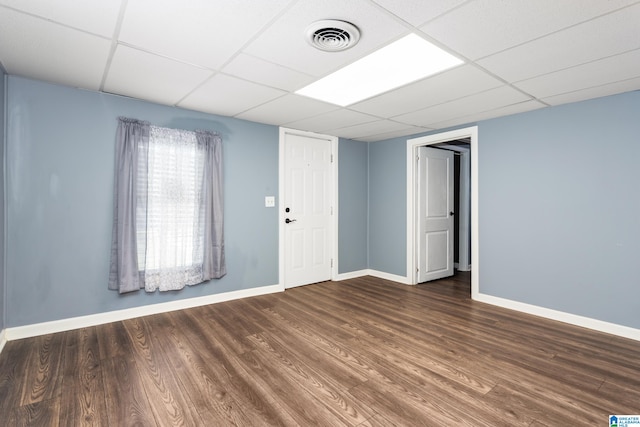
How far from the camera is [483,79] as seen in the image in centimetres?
263

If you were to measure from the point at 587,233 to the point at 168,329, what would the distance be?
431 centimetres

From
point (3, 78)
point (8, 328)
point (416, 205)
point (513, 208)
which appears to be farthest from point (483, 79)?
point (8, 328)

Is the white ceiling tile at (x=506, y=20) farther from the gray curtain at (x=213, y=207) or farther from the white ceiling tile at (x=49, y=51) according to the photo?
the gray curtain at (x=213, y=207)

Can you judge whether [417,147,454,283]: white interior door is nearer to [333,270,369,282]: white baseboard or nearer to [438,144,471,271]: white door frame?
[438,144,471,271]: white door frame

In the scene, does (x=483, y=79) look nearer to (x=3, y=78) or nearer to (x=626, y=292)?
(x=626, y=292)

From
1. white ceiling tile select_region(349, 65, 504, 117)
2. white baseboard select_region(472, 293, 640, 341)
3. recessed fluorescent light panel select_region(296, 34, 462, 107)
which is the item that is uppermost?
recessed fluorescent light panel select_region(296, 34, 462, 107)

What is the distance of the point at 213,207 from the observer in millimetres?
3729

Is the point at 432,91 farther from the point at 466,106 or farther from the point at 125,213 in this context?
the point at 125,213

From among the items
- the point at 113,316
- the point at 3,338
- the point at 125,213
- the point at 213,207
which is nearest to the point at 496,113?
the point at 213,207

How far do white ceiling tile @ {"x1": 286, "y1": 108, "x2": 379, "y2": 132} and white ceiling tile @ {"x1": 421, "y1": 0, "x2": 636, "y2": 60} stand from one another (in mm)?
1674

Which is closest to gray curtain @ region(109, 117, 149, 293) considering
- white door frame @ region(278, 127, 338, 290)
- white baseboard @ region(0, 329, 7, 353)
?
white baseboard @ region(0, 329, 7, 353)

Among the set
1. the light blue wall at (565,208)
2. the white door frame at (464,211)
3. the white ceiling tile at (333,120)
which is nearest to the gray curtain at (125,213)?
the white ceiling tile at (333,120)

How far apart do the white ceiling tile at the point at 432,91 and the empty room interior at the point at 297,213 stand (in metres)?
0.03

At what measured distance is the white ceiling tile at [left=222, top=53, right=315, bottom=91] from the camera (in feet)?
7.75
